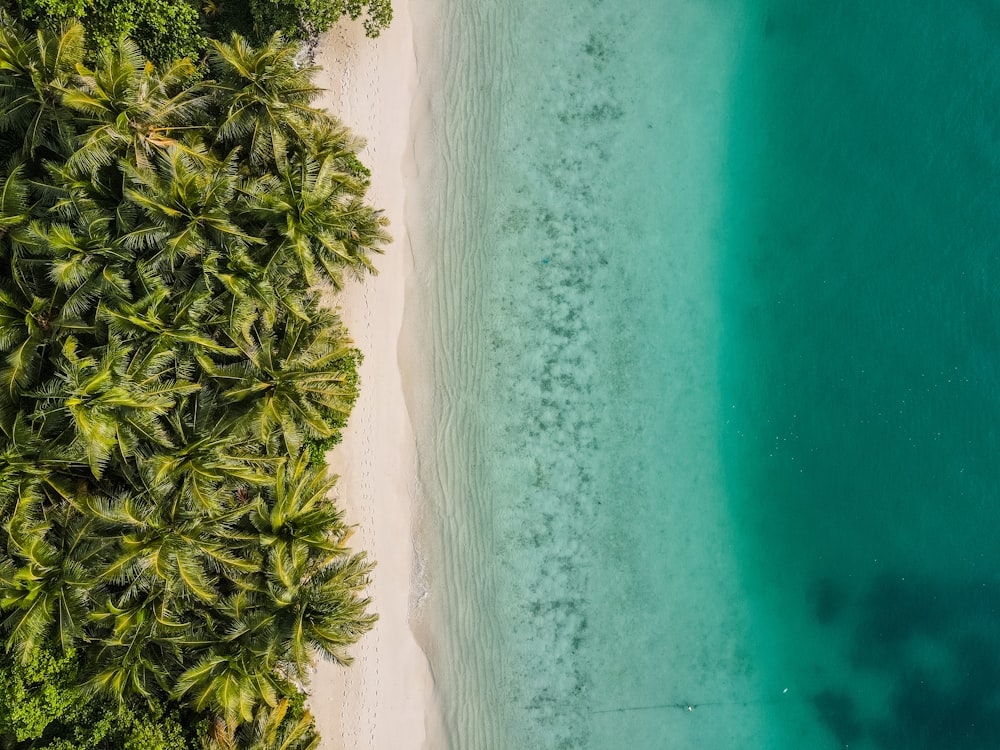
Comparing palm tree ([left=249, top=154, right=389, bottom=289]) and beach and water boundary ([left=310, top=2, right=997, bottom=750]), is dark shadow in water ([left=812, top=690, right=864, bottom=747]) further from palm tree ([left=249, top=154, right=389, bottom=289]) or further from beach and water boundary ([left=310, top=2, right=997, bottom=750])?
palm tree ([left=249, top=154, right=389, bottom=289])

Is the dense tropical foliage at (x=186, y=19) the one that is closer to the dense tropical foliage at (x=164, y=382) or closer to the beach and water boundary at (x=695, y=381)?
the dense tropical foliage at (x=164, y=382)

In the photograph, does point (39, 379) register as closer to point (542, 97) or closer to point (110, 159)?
point (110, 159)

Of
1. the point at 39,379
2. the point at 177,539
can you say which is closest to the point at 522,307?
the point at 177,539

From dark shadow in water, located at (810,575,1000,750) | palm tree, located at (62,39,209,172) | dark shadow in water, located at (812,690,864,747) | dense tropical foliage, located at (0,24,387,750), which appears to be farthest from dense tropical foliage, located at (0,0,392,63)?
dark shadow in water, located at (812,690,864,747)

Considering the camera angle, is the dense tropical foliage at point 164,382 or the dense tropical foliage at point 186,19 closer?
the dense tropical foliage at point 164,382

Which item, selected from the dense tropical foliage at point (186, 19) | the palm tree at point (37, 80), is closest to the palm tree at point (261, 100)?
the dense tropical foliage at point (186, 19)

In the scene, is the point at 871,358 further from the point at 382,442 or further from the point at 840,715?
the point at 382,442

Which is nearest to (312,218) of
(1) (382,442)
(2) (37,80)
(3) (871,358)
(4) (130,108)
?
(4) (130,108)
